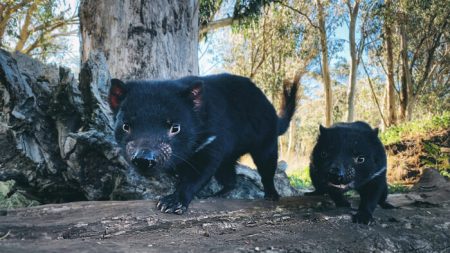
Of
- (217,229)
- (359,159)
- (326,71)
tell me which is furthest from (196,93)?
(326,71)

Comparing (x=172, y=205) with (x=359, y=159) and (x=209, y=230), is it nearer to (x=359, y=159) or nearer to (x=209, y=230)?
(x=209, y=230)

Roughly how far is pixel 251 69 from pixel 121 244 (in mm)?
26588

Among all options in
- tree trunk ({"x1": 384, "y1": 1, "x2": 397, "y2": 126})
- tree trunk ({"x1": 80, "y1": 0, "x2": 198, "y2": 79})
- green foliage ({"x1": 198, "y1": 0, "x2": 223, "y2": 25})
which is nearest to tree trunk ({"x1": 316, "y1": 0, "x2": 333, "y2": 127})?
tree trunk ({"x1": 384, "y1": 1, "x2": 397, "y2": 126})

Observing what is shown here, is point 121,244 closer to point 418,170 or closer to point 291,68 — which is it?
point 418,170

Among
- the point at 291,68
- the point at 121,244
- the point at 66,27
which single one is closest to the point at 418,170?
the point at 121,244

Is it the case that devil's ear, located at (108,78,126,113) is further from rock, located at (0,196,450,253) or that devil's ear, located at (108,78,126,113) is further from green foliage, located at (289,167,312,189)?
green foliage, located at (289,167,312,189)

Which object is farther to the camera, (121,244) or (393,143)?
(393,143)

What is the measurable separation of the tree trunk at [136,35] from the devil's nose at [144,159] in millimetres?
3273

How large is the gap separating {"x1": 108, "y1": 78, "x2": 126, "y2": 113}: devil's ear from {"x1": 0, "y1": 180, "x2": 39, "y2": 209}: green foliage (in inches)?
83.8

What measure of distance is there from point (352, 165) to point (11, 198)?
12.3ft

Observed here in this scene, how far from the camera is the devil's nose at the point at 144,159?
8.91ft

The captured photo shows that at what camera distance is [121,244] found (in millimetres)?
2287

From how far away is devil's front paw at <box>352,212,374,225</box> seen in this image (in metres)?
3.32

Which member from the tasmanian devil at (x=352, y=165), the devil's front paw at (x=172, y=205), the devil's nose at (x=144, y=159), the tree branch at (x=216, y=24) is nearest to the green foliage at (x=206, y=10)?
the tree branch at (x=216, y=24)
